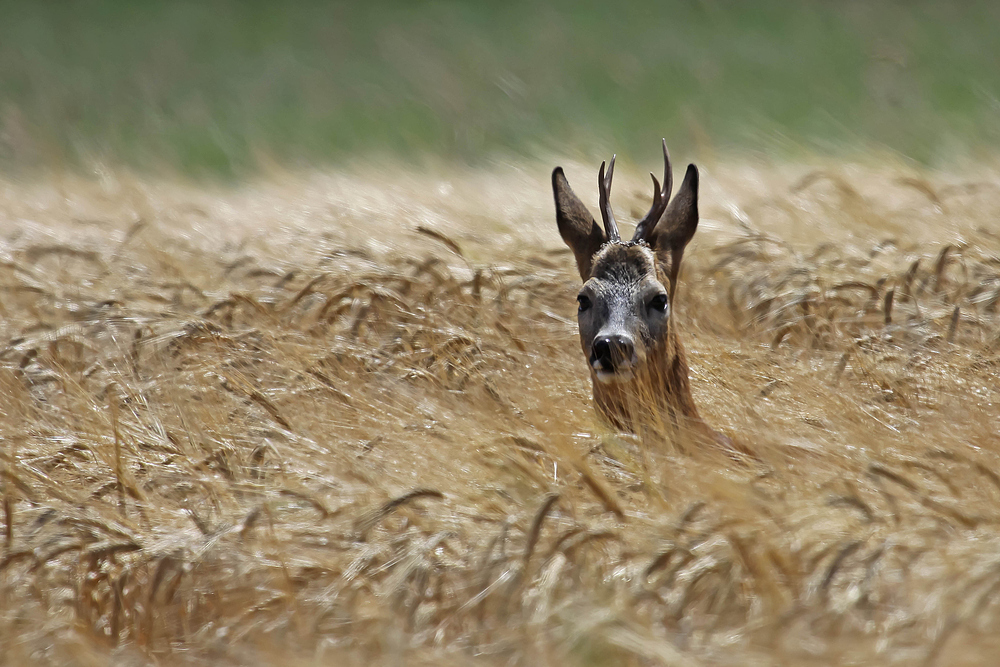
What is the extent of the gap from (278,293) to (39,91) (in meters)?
6.38

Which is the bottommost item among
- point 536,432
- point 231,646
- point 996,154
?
point 231,646

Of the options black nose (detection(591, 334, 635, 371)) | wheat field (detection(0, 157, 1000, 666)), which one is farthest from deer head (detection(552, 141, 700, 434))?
wheat field (detection(0, 157, 1000, 666))

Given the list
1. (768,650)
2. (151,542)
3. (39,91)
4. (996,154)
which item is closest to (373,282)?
(151,542)

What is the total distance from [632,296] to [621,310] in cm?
7

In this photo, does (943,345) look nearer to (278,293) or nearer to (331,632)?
(331,632)

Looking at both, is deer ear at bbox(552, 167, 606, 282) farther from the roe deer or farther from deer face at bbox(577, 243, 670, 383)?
deer face at bbox(577, 243, 670, 383)

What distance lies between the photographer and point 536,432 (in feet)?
11.5

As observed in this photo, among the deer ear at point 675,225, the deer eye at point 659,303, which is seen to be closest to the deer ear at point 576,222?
the deer ear at point 675,225

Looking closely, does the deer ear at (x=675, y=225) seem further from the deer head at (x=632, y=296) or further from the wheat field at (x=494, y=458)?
the wheat field at (x=494, y=458)

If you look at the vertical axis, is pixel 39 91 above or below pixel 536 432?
above

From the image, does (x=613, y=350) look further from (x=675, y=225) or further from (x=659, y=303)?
(x=675, y=225)

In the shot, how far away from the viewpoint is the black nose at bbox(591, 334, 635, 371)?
148 inches

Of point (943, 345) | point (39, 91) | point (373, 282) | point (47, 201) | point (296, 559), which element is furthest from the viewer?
point (39, 91)

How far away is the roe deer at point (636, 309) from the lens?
12.2ft
